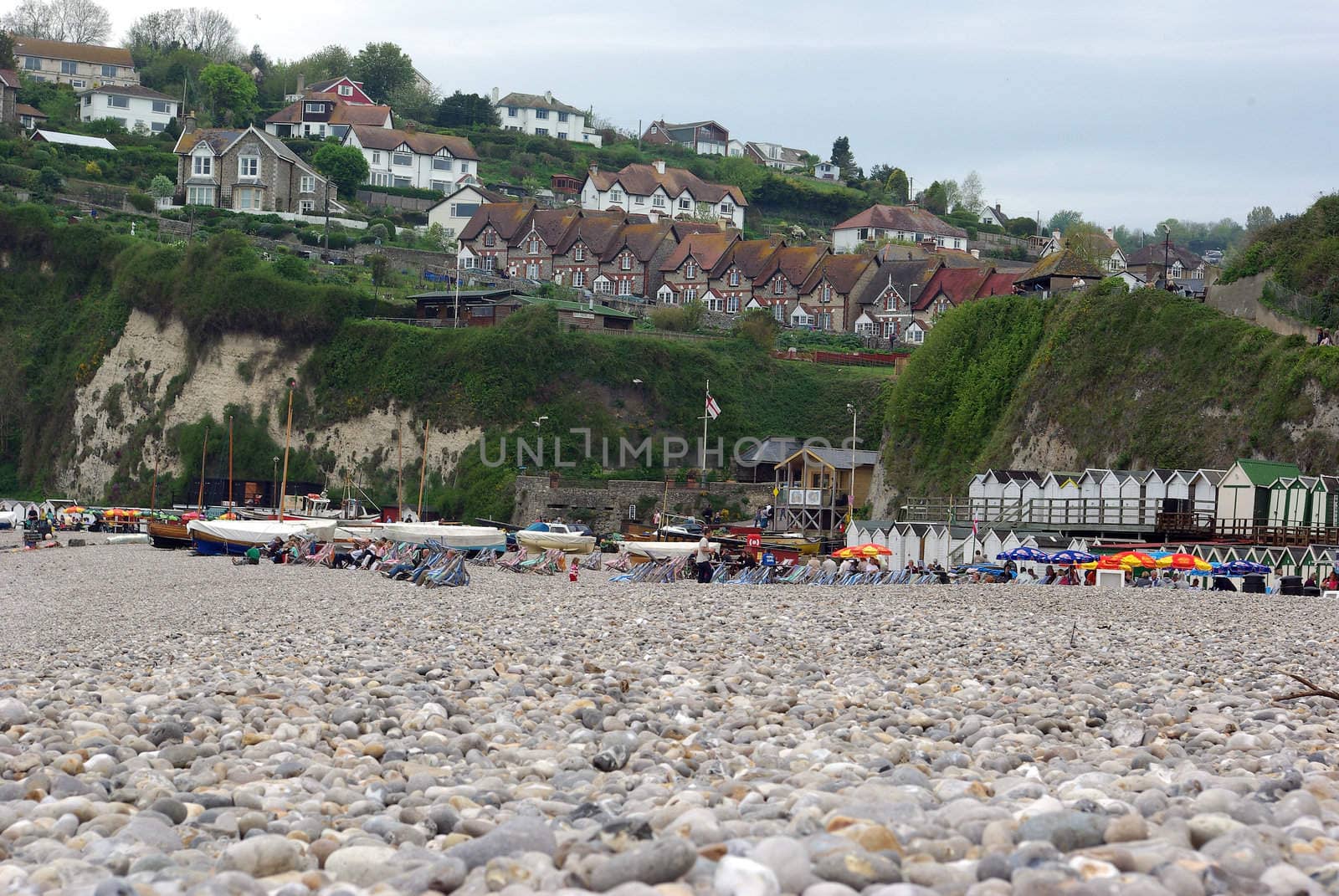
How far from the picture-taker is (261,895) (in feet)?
14.7

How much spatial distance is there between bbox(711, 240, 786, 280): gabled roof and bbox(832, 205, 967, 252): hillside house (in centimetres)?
1320

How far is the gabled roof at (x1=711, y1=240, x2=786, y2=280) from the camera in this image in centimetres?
7594

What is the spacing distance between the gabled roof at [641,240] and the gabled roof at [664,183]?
13.1 m

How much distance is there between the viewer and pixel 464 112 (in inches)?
4304

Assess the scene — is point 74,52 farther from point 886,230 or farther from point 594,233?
point 886,230

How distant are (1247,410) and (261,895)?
1583 inches

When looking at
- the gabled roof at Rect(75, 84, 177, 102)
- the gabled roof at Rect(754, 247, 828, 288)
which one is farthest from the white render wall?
the gabled roof at Rect(754, 247, 828, 288)

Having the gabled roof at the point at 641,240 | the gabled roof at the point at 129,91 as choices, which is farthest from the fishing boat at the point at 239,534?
the gabled roof at the point at 129,91

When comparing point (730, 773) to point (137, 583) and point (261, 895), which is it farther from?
point (137, 583)

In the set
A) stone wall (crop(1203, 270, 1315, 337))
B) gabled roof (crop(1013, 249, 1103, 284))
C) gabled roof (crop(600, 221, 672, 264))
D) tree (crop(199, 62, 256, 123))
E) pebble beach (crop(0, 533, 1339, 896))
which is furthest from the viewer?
tree (crop(199, 62, 256, 123))

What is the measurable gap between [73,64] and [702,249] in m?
62.3

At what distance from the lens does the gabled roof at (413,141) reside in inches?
3605

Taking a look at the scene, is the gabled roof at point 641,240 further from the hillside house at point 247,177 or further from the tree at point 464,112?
the tree at point 464,112

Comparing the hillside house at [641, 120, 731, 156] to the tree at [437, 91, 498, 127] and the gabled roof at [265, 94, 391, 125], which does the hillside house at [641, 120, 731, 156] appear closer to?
the tree at [437, 91, 498, 127]
